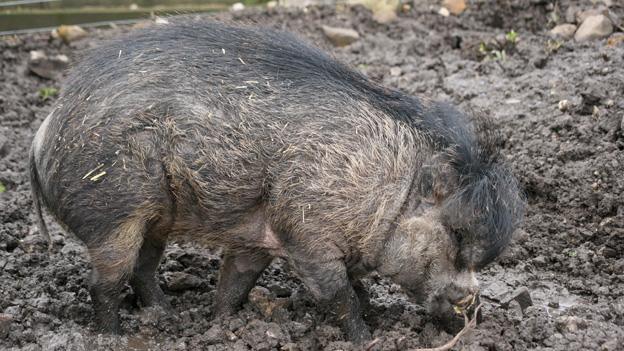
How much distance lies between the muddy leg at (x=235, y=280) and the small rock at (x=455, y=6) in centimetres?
569

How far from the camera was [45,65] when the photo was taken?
9828 millimetres

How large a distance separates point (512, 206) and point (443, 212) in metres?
0.40

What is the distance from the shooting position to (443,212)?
17.8 ft

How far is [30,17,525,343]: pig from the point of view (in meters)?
5.36

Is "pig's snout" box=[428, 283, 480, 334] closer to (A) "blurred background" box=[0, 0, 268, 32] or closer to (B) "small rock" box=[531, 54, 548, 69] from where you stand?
(B) "small rock" box=[531, 54, 548, 69]

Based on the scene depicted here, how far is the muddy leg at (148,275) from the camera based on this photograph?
6016mm

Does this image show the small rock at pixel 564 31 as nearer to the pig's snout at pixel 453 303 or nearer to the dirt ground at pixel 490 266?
the dirt ground at pixel 490 266

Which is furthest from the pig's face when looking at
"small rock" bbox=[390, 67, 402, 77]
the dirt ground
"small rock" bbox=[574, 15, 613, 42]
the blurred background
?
the blurred background

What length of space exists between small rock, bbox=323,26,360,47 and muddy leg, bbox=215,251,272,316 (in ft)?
15.9

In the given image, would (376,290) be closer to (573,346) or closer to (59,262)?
(573,346)

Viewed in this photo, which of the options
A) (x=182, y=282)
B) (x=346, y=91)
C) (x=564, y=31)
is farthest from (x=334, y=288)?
(x=564, y=31)

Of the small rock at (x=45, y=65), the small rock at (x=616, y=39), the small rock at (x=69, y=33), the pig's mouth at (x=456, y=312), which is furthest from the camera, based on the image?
the small rock at (x=69, y=33)

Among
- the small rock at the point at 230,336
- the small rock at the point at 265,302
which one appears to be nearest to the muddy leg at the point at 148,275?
the small rock at the point at 265,302

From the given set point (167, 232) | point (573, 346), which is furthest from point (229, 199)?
point (573, 346)
